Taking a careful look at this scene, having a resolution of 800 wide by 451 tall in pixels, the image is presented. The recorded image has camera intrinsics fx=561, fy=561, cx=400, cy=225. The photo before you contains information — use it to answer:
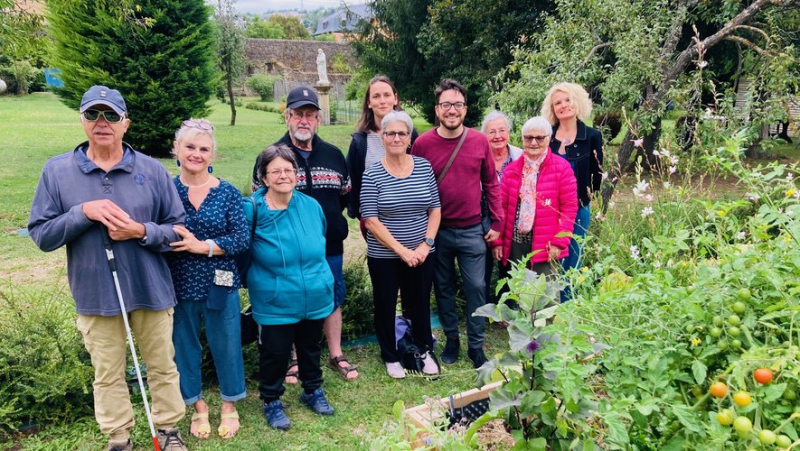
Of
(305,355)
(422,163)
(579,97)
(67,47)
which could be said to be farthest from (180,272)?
(67,47)

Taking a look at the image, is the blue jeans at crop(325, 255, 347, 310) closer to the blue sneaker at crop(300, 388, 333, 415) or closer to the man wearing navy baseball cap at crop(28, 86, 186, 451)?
the blue sneaker at crop(300, 388, 333, 415)

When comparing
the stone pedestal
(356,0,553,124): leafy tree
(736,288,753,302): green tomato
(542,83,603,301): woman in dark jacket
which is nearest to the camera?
(736,288,753,302): green tomato

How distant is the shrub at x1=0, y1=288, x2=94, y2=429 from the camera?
10.6 ft

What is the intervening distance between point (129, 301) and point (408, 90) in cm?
1455

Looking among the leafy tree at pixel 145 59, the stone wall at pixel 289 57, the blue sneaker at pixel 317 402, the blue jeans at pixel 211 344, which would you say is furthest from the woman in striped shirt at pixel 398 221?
the stone wall at pixel 289 57

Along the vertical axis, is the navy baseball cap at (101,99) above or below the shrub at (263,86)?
below

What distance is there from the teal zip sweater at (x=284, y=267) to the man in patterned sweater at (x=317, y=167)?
35 centimetres

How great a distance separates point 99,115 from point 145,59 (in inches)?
479

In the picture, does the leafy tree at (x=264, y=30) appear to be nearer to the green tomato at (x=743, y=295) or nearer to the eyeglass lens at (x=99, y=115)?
the eyeglass lens at (x=99, y=115)

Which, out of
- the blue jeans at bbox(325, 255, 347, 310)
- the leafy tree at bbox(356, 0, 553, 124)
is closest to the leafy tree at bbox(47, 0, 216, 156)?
the leafy tree at bbox(356, 0, 553, 124)

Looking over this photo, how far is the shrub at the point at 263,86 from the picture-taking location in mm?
38156

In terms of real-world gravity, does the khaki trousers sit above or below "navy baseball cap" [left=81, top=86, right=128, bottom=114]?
below

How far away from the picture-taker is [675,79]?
7121 mm

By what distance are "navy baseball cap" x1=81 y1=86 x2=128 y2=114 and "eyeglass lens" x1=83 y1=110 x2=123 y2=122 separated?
0.07 ft
